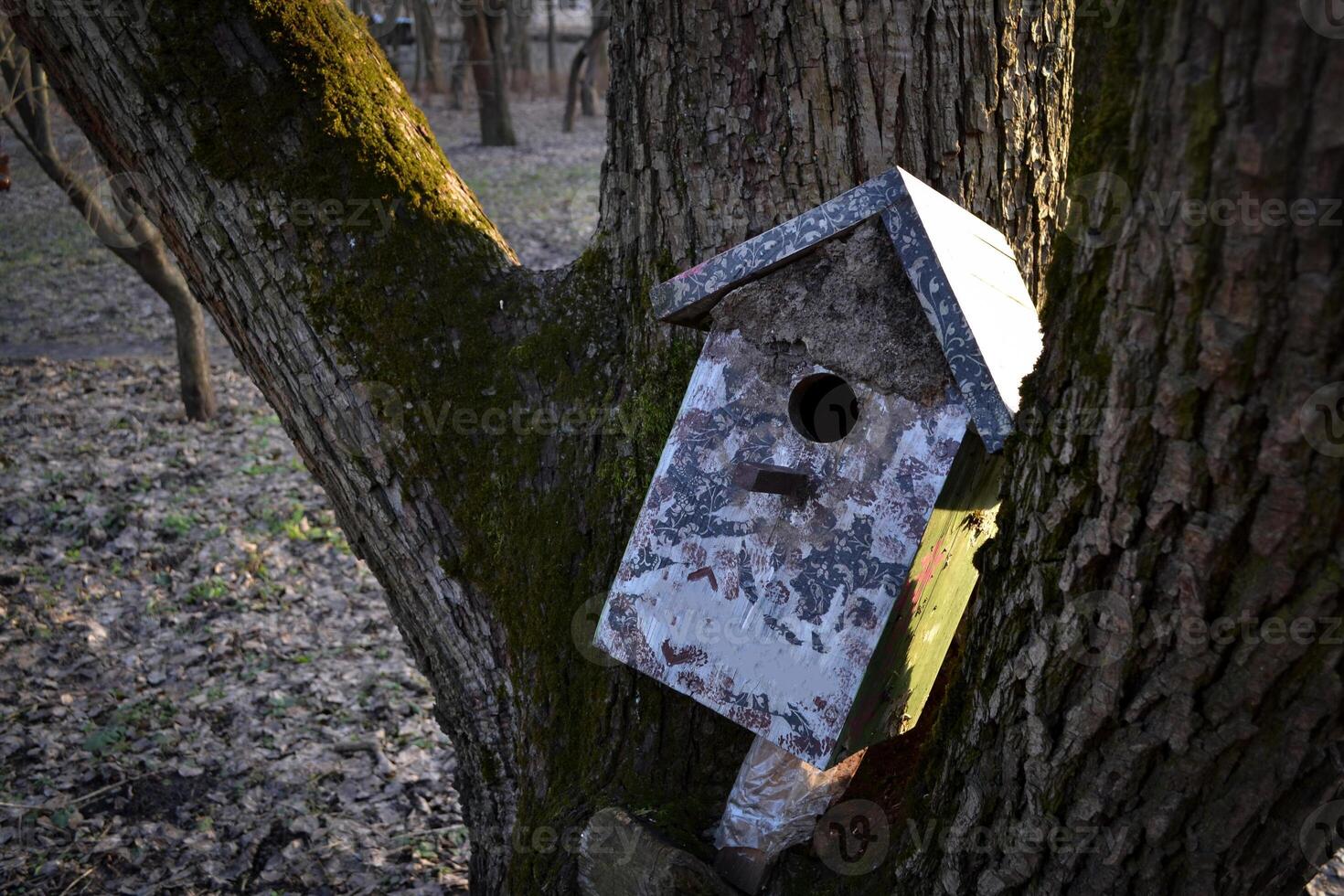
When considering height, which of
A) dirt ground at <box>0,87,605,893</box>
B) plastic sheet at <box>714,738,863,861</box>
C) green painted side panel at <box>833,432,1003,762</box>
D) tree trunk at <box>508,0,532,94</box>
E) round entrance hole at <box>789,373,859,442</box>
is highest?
tree trunk at <box>508,0,532,94</box>

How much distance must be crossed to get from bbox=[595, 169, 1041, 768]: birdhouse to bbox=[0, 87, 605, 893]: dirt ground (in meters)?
2.32

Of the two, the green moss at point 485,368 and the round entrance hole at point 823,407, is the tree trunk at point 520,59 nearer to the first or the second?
the green moss at point 485,368

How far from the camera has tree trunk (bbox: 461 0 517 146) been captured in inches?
649

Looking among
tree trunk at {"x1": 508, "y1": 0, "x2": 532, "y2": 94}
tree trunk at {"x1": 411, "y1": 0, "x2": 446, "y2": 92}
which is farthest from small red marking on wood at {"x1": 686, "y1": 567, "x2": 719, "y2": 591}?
tree trunk at {"x1": 508, "y1": 0, "x2": 532, "y2": 94}

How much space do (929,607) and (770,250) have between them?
80 centimetres

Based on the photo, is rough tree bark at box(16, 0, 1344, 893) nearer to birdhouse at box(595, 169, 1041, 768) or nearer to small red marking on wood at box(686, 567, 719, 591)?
birdhouse at box(595, 169, 1041, 768)

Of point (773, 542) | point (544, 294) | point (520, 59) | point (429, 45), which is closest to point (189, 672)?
point (544, 294)

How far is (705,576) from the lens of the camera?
202 centimetres

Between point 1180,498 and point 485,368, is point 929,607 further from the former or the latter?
point 485,368

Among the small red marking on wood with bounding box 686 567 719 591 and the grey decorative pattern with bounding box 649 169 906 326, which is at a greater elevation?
the grey decorative pattern with bounding box 649 169 906 326

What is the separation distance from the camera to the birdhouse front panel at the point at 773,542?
6.04 ft

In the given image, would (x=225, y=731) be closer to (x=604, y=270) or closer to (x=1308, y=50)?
(x=604, y=270)

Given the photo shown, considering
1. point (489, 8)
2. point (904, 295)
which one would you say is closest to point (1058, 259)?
point (904, 295)

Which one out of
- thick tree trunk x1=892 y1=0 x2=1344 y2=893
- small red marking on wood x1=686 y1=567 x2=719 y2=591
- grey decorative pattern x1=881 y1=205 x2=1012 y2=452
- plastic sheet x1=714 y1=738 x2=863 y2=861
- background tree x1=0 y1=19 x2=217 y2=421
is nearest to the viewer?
thick tree trunk x1=892 y1=0 x2=1344 y2=893
